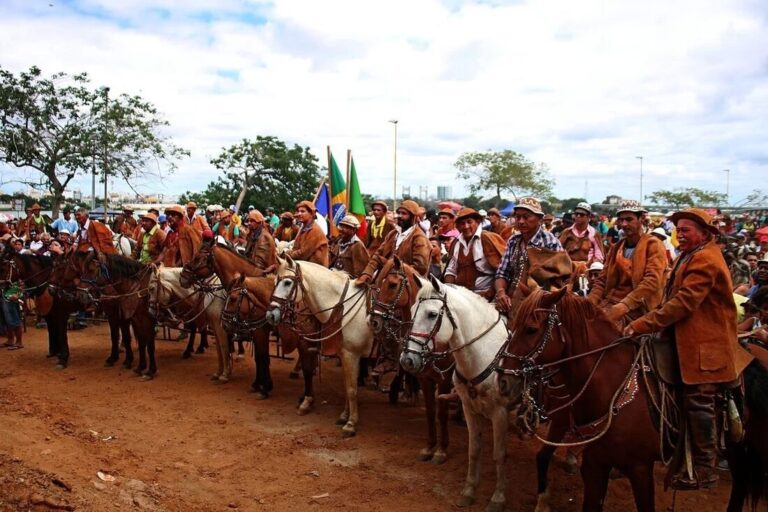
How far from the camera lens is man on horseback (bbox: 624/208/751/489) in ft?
14.4

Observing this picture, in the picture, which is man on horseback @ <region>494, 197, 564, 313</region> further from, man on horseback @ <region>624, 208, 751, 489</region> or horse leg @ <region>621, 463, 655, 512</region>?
horse leg @ <region>621, 463, 655, 512</region>

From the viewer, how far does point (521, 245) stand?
262 inches

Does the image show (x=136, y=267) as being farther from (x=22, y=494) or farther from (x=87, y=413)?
(x=22, y=494)

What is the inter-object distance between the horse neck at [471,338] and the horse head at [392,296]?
3.53 ft

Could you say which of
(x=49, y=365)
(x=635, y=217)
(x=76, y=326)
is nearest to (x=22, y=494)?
(x=635, y=217)

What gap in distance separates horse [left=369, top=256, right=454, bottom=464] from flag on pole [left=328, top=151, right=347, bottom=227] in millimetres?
7508

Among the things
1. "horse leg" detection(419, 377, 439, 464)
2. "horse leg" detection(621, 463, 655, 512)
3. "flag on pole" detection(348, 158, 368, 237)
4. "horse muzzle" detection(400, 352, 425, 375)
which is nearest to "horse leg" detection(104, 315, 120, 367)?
"flag on pole" detection(348, 158, 368, 237)

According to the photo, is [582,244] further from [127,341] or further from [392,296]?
[127,341]

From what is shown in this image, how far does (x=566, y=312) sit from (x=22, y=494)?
4735mm

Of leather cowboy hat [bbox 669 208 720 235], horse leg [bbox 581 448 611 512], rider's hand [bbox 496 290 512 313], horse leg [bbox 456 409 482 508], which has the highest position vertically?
leather cowboy hat [bbox 669 208 720 235]

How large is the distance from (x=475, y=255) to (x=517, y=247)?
1.17m

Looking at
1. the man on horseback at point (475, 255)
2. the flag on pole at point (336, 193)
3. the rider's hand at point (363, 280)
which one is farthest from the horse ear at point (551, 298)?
the flag on pole at point (336, 193)

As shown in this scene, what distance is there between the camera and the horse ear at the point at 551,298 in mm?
4578

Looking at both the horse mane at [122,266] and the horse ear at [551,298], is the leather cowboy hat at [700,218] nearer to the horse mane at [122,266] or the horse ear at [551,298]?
the horse ear at [551,298]
